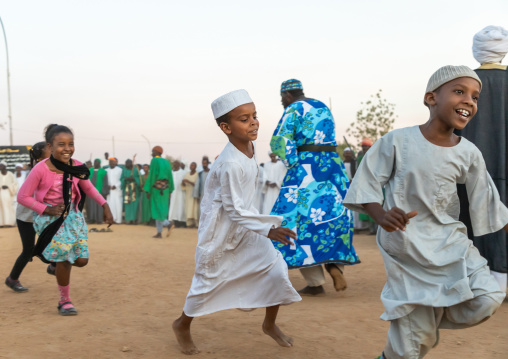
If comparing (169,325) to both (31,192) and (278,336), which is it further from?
(31,192)

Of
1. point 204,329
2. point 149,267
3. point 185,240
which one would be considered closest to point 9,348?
point 204,329

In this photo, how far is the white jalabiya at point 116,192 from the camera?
20609 mm

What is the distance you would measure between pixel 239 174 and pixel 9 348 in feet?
7.43

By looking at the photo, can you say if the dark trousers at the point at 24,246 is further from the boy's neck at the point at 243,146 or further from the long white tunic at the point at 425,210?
the long white tunic at the point at 425,210

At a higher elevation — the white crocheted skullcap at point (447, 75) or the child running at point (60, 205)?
the white crocheted skullcap at point (447, 75)

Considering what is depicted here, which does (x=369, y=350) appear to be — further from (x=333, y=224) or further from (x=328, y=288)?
(x=328, y=288)

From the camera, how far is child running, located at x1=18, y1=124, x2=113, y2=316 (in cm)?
582

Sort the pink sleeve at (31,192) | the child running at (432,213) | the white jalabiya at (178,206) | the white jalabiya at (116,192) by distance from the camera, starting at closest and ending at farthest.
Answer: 1. the child running at (432,213)
2. the pink sleeve at (31,192)
3. the white jalabiya at (178,206)
4. the white jalabiya at (116,192)

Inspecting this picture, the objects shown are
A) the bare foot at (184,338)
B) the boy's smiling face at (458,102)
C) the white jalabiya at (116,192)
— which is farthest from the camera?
the white jalabiya at (116,192)

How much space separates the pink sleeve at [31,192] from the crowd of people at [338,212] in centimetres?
1

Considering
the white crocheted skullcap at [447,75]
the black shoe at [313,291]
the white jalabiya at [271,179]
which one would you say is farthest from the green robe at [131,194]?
the white crocheted skullcap at [447,75]

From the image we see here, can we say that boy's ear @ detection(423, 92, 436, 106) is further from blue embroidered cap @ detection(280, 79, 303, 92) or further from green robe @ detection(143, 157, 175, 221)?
green robe @ detection(143, 157, 175, 221)

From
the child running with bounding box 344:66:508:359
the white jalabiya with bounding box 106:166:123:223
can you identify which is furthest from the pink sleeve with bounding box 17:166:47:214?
the white jalabiya with bounding box 106:166:123:223

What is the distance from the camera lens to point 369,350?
4520 millimetres
